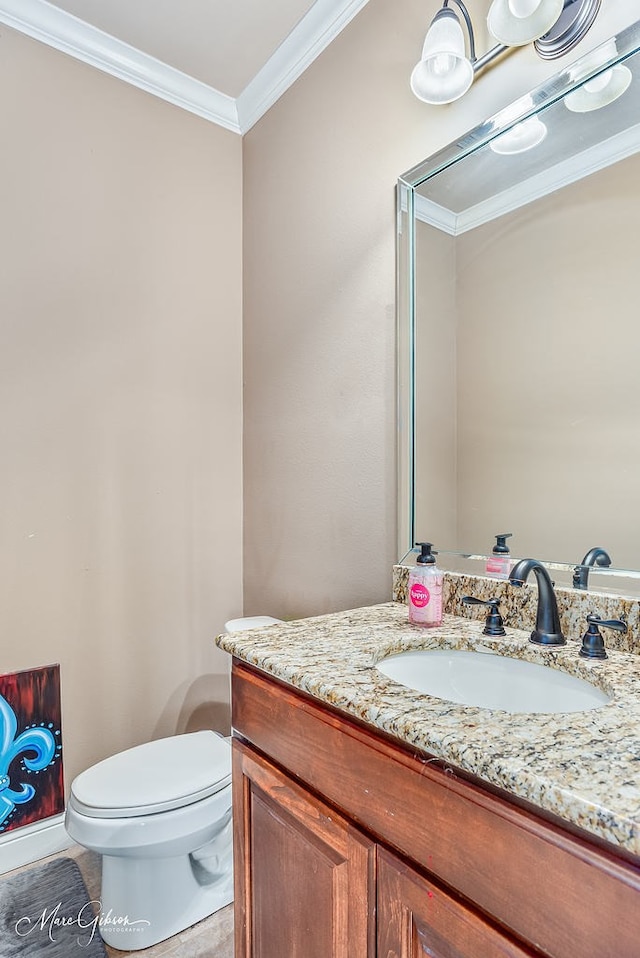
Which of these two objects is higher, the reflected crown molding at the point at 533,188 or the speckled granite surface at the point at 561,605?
the reflected crown molding at the point at 533,188

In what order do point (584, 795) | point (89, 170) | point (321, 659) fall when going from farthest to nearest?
point (89, 170)
point (321, 659)
point (584, 795)

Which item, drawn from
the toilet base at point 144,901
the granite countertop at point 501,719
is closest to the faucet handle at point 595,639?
the granite countertop at point 501,719

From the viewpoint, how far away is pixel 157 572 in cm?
198

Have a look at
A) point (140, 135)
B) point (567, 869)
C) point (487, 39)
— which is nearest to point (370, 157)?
point (487, 39)

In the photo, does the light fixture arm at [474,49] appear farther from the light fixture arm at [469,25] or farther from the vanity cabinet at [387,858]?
the vanity cabinet at [387,858]

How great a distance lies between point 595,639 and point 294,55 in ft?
6.75

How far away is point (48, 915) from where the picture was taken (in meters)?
1.46

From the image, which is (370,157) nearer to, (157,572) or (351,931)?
(157,572)

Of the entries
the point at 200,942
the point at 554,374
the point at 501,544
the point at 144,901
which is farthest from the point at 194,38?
the point at 200,942

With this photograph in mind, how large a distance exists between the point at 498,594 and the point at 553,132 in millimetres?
986

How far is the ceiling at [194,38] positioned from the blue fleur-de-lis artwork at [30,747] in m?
2.11

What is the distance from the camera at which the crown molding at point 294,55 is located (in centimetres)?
167

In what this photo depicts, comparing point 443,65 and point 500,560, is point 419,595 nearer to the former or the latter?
point 500,560

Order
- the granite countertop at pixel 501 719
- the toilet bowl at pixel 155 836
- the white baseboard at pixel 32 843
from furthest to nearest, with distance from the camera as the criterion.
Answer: the white baseboard at pixel 32 843, the toilet bowl at pixel 155 836, the granite countertop at pixel 501 719
